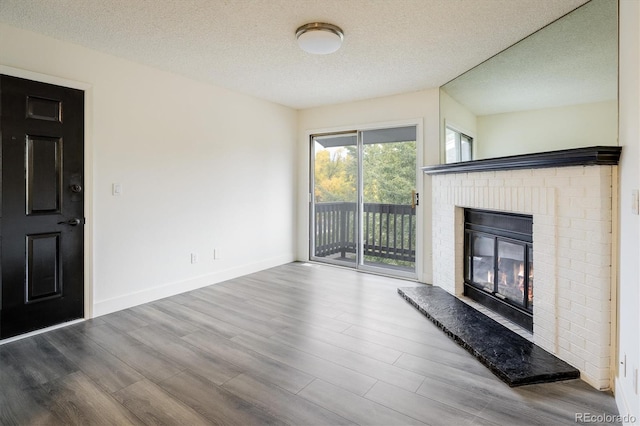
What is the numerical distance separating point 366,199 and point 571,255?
290 centimetres

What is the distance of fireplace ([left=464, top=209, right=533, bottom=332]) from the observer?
8.89 feet

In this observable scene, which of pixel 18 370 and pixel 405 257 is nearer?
pixel 18 370

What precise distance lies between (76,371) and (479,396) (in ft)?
8.30

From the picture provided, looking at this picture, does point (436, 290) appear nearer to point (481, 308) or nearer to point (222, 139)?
point (481, 308)

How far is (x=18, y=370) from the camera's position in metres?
2.19

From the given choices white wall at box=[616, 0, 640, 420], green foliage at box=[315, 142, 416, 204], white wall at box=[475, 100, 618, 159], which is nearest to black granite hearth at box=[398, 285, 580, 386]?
white wall at box=[616, 0, 640, 420]

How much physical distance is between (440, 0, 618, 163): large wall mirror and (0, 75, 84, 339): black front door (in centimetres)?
376

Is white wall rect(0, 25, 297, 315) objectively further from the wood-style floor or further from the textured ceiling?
the wood-style floor

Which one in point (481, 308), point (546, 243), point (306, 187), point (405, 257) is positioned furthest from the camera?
point (306, 187)

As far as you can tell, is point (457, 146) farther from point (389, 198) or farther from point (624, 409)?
point (624, 409)

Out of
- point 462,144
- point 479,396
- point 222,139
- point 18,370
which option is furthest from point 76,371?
point 462,144

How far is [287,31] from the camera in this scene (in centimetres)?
271

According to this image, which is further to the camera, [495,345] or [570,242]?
[495,345]

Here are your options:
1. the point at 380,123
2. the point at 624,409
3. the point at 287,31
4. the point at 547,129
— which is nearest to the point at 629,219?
the point at 624,409
